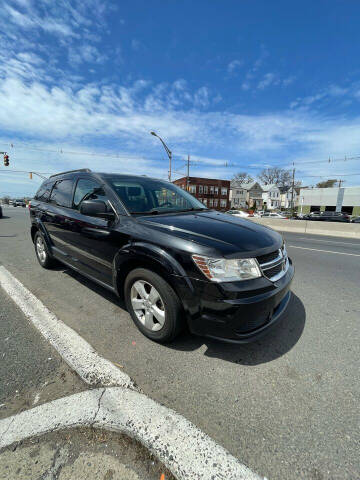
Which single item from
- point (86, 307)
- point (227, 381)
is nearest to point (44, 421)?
point (227, 381)

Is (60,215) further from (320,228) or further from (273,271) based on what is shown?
(320,228)

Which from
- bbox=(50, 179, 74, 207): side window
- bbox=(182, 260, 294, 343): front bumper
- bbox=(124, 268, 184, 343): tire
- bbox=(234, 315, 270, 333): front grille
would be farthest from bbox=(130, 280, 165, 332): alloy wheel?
bbox=(50, 179, 74, 207): side window

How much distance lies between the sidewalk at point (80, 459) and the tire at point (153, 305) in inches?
35.6

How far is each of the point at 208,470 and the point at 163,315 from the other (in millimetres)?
1159

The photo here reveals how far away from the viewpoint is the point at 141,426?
1.50 meters

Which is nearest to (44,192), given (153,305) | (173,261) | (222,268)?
(153,305)

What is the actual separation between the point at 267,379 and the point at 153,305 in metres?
A: 1.23

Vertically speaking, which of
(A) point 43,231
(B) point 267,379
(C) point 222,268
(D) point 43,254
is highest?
(C) point 222,268

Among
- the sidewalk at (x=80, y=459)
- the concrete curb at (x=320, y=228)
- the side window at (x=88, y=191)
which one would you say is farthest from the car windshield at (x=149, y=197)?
the concrete curb at (x=320, y=228)

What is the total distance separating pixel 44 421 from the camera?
1.52 meters

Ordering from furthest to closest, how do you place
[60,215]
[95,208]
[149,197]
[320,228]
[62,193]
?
1. [320,228]
2. [62,193]
3. [60,215]
4. [149,197]
5. [95,208]

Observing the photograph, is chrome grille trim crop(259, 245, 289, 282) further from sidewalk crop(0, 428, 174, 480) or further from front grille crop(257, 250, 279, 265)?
sidewalk crop(0, 428, 174, 480)

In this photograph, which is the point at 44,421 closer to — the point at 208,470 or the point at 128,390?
the point at 128,390

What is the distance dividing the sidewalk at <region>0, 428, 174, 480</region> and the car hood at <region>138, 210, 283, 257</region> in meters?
1.47
